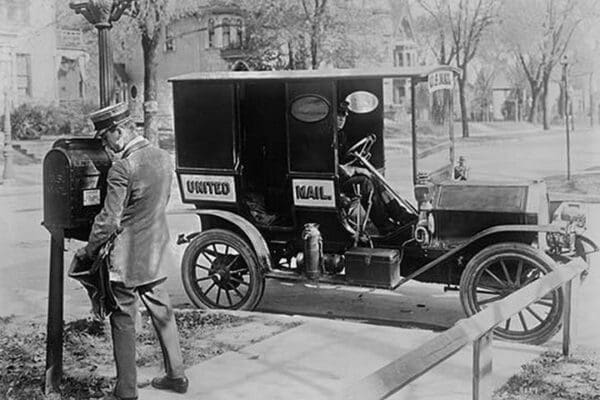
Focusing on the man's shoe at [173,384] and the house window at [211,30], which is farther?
the house window at [211,30]

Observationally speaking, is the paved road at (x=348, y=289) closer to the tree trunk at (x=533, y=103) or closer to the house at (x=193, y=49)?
the tree trunk at (x=533, y=103)

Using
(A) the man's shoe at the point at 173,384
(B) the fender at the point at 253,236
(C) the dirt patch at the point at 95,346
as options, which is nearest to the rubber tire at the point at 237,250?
(B) the fender at the point at 253,236

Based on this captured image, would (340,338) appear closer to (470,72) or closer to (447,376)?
(447,376)

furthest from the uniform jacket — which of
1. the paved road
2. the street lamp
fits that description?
the street lamp

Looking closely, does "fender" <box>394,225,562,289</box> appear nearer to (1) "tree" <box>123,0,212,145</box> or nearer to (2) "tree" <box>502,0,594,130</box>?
(2) "tree" <box>502,0,594,130</box>

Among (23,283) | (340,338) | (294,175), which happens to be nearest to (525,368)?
(340,338)

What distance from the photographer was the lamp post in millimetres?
3766

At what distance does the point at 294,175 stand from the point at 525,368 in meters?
1.70

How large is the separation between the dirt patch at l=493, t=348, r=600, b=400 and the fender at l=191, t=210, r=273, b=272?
167 centimetres

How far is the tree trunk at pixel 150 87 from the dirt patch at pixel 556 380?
6.08 feet

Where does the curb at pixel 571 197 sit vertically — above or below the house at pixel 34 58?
below

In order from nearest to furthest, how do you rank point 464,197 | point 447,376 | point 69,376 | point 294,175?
1. point 447,376
2. point 69,376
3. point 464,197
4. point 294,175

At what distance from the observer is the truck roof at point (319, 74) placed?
13.8 feet

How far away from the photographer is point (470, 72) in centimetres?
392
